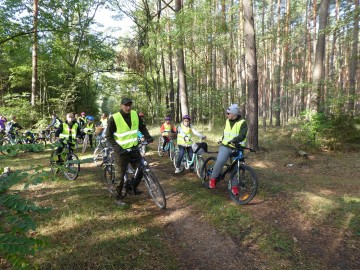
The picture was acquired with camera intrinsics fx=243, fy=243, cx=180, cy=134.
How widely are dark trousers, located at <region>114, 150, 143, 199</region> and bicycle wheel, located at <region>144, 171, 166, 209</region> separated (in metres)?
0.23

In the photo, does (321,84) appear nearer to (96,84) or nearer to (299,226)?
(299,226)

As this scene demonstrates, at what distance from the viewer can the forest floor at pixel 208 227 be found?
3707mm

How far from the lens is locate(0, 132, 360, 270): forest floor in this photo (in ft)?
12.2

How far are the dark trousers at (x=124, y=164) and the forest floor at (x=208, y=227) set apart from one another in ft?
1.81

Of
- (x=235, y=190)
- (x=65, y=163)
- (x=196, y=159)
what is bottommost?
(x=235, y=190)

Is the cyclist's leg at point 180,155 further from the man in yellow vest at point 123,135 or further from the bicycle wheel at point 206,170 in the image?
the man in yellow vest at point 123,135

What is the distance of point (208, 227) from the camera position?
4.73m

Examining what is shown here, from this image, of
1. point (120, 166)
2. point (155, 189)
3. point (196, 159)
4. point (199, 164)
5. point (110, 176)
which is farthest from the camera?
point (196, 159)

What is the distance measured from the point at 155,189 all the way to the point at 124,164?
36.1 inches

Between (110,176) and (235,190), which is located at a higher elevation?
(110,176)

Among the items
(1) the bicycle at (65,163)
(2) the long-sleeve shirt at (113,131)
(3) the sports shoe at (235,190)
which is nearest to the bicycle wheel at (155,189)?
(2) the long-sleeve shirt at (113,131)

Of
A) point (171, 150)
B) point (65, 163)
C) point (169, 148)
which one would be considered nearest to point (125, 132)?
point (65, 163)

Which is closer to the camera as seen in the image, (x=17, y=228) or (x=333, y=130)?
(x=17, y=228)

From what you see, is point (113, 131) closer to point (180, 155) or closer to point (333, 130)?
point (180, 155)
